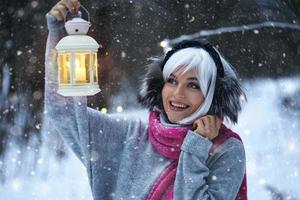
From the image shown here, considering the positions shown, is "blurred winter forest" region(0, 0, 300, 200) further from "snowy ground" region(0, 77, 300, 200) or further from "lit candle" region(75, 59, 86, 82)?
"lit candle" region(75, 59, 86, 82)

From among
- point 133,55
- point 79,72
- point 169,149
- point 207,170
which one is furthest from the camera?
point 133,55

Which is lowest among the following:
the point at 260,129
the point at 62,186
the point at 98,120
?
the point at 62,186

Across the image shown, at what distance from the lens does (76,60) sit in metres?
1.87

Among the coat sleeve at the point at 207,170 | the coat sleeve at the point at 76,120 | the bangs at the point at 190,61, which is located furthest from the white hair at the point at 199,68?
the coat sleeve at the point at 76,120

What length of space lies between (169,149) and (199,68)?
24 cm

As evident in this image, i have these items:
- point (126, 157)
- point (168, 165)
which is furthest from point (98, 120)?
point (168, 165)

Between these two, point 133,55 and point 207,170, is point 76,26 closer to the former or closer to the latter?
point 207,170

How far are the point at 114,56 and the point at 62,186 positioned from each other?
0.73 m

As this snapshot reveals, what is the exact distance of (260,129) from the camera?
3383 millimetres

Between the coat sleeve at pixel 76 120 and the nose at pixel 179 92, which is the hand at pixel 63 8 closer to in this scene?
the coat sleeve at pixel 76 120

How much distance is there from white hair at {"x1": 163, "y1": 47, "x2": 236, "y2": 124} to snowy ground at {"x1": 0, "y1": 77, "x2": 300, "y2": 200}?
1604 millimetres

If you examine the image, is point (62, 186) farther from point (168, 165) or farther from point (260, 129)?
point (168, 165)

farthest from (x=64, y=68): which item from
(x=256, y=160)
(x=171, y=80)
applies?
(x=256, y=160)

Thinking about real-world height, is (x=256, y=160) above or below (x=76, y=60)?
below
